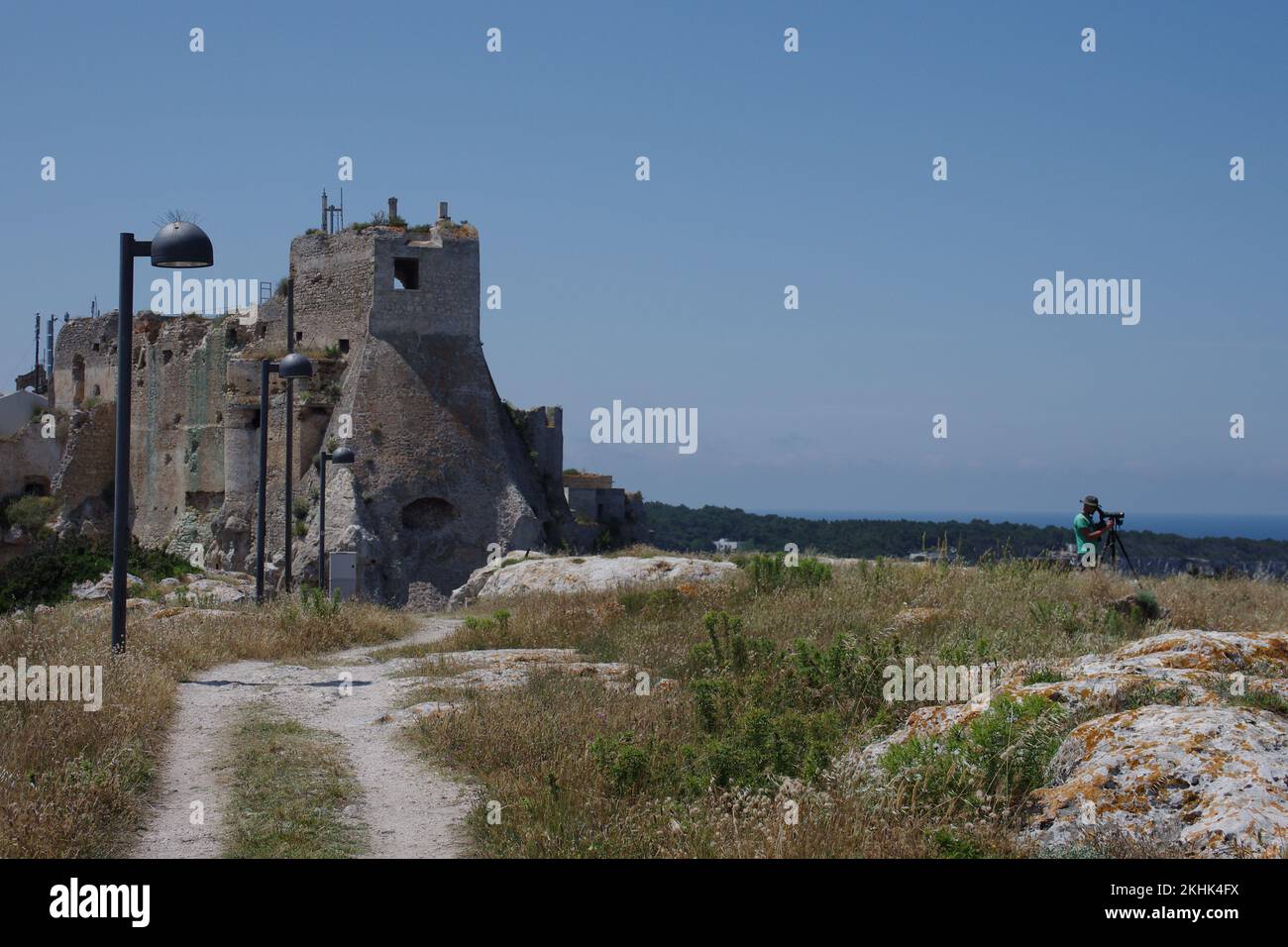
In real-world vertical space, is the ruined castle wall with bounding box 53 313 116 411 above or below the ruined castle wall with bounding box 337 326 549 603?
above

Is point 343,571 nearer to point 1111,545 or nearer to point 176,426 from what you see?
point 176,426

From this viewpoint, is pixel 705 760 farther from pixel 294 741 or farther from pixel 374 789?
pixel 294 741

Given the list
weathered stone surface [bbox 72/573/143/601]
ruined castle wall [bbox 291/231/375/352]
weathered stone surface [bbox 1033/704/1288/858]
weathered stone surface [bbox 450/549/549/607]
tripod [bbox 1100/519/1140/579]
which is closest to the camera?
weathered stone surface [bbox 1033/704/1288/858]

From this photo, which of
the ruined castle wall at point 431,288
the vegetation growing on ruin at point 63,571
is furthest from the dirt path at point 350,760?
the ruined castle wall at point 431,288

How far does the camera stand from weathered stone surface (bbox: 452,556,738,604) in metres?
18.1

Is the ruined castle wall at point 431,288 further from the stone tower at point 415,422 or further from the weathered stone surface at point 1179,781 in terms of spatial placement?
the weathered stone surface at point 1179,781

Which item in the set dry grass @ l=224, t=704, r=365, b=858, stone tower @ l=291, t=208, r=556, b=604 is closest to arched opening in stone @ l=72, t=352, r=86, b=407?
stone tower @ l=291, t=208, r=556, b=604

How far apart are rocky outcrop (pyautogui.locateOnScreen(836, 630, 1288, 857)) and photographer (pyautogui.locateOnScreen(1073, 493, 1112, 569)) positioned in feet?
30.2

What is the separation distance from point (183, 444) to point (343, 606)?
28.0 m

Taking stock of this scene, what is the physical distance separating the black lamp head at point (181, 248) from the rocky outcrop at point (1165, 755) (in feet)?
22.5

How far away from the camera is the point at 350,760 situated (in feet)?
26.7

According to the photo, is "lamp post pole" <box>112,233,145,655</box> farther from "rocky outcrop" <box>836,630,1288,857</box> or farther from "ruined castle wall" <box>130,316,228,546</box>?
"ruined castle wall" <box>130,316,228,546</box>
